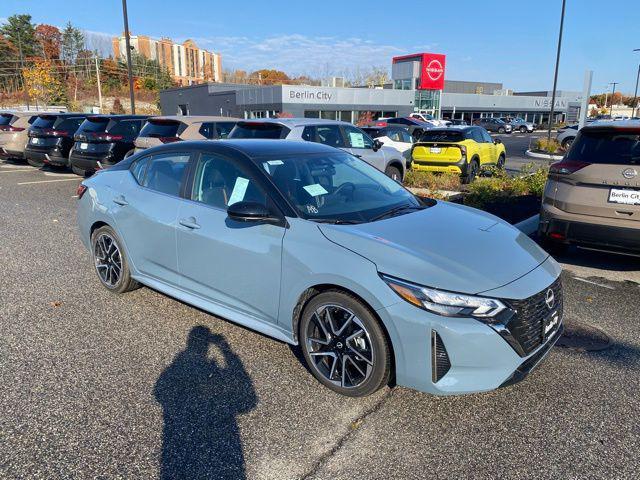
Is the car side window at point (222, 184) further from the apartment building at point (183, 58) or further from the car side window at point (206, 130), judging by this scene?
the apartment building at point (183, 58)

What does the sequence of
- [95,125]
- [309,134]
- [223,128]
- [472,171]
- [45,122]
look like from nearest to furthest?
[309,134]
[223,128]
[95,125]
[472,171]
[45,122]

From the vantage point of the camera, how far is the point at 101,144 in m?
12.2

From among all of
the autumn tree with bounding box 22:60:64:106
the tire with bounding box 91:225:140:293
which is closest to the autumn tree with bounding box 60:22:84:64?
the autumn tree with bounding box 22:60:64:106

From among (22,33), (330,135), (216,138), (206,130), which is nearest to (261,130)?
(330,135)

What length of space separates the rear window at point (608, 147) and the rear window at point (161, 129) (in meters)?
8.23

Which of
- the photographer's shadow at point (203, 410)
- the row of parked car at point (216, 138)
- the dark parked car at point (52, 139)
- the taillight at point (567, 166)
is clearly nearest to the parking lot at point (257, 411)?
the photographer's shadow at point (203, 410)

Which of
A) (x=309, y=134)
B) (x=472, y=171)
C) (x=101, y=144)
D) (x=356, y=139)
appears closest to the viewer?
(x=309, y=134)

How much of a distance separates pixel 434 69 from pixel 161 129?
161ft

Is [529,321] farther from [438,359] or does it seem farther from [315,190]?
[315,190]

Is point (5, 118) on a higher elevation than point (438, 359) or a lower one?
higher

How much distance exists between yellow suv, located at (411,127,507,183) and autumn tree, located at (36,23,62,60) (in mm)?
90979

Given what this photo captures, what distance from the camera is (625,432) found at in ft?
9.44

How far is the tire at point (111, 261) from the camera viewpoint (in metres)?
4.83

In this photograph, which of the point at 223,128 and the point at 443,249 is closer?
the point at 443,249
